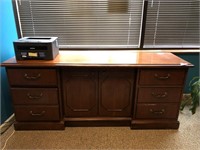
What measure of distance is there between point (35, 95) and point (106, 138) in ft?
2.71

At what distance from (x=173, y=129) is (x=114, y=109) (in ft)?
2.23

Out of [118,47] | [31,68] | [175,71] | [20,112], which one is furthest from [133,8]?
[20,112]

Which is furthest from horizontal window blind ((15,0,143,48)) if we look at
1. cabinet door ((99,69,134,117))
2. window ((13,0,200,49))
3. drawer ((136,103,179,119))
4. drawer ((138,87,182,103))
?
drawer ((136,103,179,119))

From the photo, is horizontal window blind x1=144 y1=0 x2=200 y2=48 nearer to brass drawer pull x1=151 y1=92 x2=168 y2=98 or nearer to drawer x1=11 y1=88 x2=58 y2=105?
brass drawer pull x1=151 y1=92 x2=168 y2=98

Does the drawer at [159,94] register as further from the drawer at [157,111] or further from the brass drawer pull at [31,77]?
the brass drawer pull at [31,77]

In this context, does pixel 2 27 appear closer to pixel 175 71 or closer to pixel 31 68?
pixel 31 68

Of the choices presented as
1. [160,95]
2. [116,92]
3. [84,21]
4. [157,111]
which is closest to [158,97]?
[160,95]

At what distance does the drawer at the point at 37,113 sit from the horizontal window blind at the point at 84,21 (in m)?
0.83

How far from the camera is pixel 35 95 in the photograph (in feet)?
5.27

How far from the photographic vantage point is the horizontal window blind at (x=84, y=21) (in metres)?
1.89

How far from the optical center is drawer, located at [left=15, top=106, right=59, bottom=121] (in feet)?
5.44

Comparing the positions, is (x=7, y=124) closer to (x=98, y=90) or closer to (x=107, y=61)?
(x=98, y=90)

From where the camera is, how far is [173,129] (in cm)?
177

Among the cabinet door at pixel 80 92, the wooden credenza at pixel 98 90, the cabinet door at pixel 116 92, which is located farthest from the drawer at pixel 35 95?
the cabinet door at pixel 116 92
